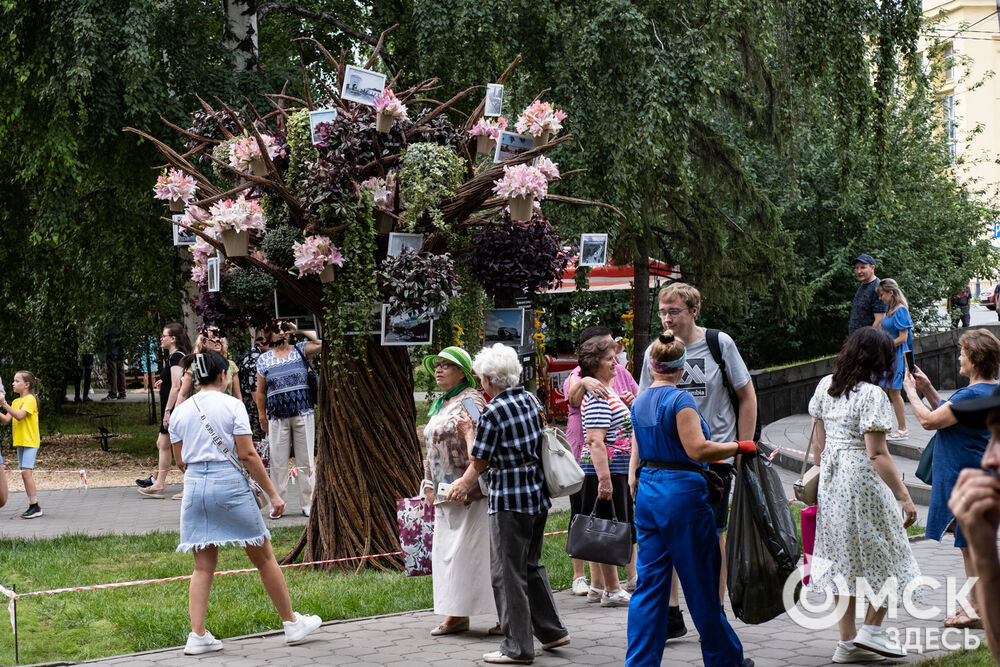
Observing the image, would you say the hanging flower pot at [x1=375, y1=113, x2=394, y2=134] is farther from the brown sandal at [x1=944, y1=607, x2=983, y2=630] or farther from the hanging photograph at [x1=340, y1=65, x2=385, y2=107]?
the brown sandal at [x1=944, y1=607, x2=983, y2=630]

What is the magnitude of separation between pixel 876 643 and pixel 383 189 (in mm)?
4056

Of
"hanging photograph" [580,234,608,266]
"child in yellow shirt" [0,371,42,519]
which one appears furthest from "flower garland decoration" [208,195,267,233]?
"child in yellow shirt" [0,371,42,519]

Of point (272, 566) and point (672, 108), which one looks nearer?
point (272, 566)

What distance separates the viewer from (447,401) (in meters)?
6.35

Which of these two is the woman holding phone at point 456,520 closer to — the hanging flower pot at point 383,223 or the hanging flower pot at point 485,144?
the hanging flower pot at point 383,223

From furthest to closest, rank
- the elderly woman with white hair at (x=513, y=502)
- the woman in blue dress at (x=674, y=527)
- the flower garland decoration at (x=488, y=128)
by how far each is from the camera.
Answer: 1. the flower garland decoration at (x=488, y=128)
2. the elderly woman with white hair at (x=513, y=502)
3. the woman in blue dress at (x=674, y=527)

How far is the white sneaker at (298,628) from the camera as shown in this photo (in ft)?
20.4

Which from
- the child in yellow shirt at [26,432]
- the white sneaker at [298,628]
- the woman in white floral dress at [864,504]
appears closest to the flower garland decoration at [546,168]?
the woman in white floral dress at [864,504]

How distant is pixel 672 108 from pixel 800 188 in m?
8.68

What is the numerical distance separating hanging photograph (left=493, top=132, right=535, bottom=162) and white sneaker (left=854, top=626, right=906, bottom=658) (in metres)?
3.64

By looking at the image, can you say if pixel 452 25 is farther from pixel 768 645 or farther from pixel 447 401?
pixel 768 645

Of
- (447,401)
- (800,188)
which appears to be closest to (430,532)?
(447,401)

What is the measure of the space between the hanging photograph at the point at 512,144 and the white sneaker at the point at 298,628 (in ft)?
10.2

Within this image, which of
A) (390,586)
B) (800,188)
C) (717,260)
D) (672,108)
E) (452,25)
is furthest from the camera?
(800,188)
